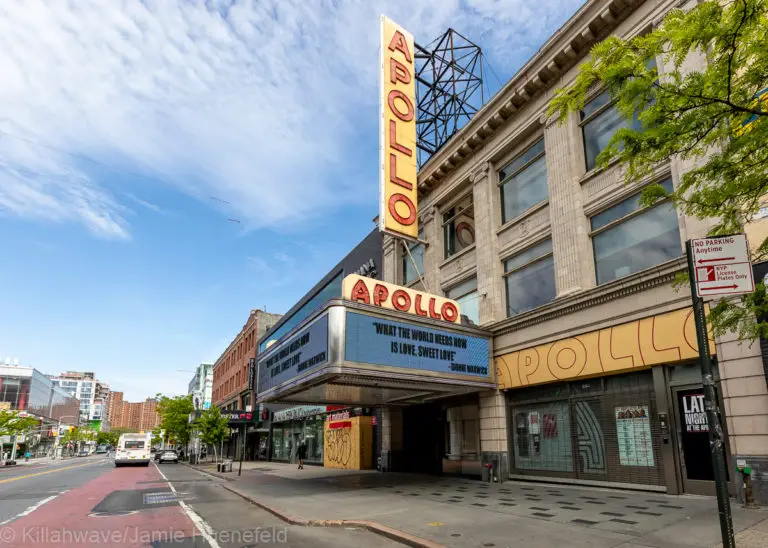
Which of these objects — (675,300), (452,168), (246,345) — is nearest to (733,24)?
(675,300)

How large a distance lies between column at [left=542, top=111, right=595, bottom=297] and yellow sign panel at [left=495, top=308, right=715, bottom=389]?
197 centimetres

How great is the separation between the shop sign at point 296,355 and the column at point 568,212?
27.3ft

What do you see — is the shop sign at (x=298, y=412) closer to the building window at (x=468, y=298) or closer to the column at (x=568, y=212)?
the building window at (x=468, y=298)

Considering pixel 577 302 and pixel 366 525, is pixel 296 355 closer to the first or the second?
pixel 366 525

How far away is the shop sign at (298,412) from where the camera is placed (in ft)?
121

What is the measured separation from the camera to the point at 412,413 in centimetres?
2688

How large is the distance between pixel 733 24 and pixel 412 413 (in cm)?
2324

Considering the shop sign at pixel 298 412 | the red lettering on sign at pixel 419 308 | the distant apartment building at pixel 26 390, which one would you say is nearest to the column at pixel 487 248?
the red lettering on sign at pixel 419 308

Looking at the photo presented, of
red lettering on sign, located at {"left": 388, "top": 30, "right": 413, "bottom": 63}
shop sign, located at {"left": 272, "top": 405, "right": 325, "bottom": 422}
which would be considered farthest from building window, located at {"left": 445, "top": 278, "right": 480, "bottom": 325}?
shop sign, located at {"left": 272, "top": 405, "right": 325, "bottom": 422}

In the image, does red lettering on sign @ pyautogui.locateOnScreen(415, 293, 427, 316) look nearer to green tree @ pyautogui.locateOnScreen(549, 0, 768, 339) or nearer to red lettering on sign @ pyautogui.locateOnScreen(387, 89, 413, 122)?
red lettering on sign @ pyautogui.locateOnScreen(387, 89, 413, 122)

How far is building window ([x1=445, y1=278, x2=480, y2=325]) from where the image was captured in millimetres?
22344

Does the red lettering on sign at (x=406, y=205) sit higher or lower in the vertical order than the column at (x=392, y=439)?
higher

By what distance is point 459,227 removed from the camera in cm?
2458

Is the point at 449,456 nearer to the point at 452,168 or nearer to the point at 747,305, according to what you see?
the point at 452,168
